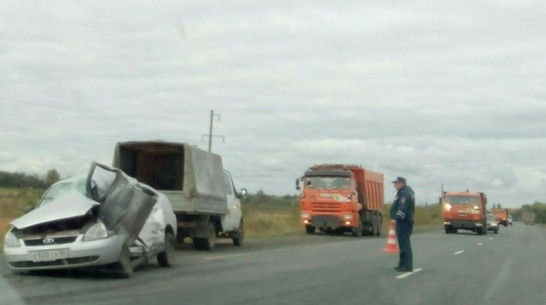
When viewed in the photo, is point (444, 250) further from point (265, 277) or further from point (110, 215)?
point (110, 215)

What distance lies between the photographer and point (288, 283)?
51.2ft

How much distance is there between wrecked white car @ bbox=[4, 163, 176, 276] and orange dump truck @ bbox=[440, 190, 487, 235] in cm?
3593

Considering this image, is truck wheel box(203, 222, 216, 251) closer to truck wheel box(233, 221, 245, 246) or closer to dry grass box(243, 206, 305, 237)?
truck wheel box(233, 221, 245, 246)

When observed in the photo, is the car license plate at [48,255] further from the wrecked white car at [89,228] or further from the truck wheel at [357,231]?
the truck wheel at [357,231]

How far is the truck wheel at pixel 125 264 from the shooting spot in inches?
608

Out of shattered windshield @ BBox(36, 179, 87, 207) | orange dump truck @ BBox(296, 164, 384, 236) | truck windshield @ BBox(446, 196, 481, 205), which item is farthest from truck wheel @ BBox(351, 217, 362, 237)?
shattered windshield @ BBox(36, 179, 87, 207)

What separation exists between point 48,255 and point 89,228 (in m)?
0.79

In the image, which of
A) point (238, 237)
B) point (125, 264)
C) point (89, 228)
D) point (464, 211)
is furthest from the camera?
point (464, 211)

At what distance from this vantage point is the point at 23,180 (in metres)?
68.6

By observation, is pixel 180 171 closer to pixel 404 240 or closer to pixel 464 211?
pixel 404 240

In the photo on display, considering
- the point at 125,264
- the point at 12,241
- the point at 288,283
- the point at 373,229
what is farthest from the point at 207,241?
the point at 373,229

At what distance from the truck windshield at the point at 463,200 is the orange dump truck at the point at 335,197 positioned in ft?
30.4

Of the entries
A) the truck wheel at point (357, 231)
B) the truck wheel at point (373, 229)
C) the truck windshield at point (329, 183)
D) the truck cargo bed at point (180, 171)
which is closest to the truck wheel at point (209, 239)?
the truck cargo bed at point (180, 171)

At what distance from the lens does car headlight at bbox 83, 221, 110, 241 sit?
1495 centimetres
